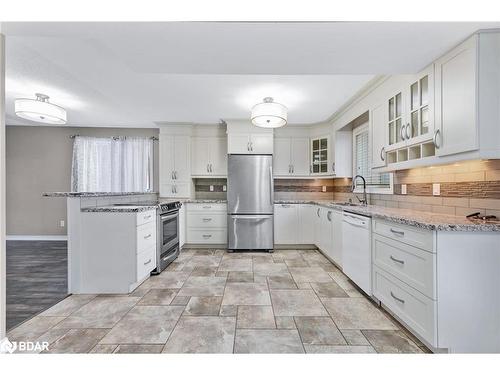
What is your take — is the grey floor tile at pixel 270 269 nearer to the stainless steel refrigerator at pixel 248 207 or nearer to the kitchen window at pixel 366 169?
the stainless steel refrigerator at pixel 248 207

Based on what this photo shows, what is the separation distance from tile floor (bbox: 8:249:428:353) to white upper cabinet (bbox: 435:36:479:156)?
1.44 metres

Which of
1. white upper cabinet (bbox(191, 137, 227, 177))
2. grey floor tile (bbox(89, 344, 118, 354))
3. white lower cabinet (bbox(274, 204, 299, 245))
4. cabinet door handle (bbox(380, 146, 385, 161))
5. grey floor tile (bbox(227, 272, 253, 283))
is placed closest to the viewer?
grey floor tile (bbox(89, 344, 118, 354))

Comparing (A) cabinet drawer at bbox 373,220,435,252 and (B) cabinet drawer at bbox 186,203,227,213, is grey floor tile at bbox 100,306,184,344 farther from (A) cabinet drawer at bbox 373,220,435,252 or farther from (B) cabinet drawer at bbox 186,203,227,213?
(B) cabinet drawer at bbox 186,203,227,213

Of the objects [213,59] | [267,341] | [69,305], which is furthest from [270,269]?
[213,59]

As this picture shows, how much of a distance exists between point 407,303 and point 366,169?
2.31 m

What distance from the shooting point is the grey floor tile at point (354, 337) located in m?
1.66

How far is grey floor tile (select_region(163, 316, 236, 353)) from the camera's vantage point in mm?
1607

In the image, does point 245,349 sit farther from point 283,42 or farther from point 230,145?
point 230,145

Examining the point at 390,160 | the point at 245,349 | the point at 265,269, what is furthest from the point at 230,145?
the point at 245,349

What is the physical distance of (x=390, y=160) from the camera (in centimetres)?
248

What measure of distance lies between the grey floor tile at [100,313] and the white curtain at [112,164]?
2973mm

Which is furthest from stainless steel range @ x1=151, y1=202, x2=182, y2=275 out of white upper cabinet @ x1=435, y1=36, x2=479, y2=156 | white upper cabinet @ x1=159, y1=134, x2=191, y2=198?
white upper cabinet @ x1=435, y1=36, x2=479, y2=156

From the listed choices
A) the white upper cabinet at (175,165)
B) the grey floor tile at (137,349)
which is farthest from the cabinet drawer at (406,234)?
the white upper cabinet at (175,165)
